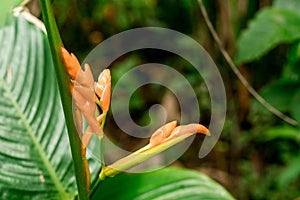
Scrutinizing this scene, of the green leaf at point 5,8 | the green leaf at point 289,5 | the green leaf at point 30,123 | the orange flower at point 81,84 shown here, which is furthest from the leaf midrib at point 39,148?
the green leaf at point 289,5

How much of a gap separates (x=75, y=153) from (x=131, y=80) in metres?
1.71

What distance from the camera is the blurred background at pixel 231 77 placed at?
158cm

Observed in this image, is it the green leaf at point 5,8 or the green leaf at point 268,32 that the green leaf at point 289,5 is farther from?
the green leaf at point 5,8

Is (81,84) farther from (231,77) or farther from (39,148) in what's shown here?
(231,77)

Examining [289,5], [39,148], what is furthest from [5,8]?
[289,5]

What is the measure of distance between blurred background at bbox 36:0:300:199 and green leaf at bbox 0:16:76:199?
582 mm

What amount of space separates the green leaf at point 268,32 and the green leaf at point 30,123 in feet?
1.87

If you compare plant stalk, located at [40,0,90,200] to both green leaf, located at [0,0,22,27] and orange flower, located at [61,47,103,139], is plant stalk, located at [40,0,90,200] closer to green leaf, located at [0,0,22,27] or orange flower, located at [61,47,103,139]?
orange flower, located at [61,47,103,139]

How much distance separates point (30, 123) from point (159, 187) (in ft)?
0.72

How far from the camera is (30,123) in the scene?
0.86m

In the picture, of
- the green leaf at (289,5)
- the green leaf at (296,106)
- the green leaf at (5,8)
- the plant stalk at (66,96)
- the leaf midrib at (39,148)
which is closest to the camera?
the green leaf at (5,8)

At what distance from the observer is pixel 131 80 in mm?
2285

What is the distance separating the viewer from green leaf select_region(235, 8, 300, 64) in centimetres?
129

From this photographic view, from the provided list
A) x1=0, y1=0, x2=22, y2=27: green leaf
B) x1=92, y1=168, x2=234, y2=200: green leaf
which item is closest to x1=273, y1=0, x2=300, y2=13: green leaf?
x1=92, y1=168, x2=234, y2=200: green leaf
